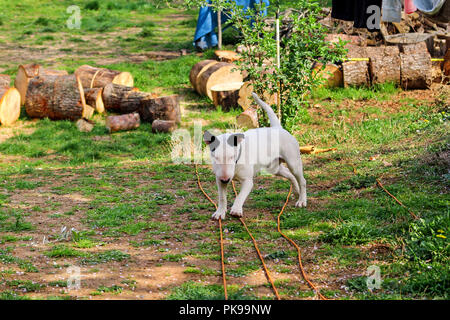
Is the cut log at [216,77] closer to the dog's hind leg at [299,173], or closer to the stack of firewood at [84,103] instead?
the stack of firewood at [84,103]

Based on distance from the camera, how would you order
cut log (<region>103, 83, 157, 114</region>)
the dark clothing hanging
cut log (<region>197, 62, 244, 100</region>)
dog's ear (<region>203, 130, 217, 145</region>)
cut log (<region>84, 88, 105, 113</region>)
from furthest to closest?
cut log (<region>197, 62, 244, 100</region>) → cut log (<region>84, 88, 105, 113</region>) → cut log (<region>103, 83, 157, 114</region>) → the dark clothing hanging → dog's ear (<region>203, 130, 217, 145</region>)

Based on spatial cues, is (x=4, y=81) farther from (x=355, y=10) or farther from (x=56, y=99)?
(x=355, y=10)

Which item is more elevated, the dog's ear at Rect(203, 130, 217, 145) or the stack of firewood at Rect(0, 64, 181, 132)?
the dog's ear at Rect(203, 130, 217, 145)

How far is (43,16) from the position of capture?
22906mm

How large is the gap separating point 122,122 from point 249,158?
6.56m

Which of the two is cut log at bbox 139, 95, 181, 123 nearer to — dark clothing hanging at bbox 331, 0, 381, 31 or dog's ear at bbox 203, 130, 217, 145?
dark clothing hanging at bbox 331, 0, 381, 31

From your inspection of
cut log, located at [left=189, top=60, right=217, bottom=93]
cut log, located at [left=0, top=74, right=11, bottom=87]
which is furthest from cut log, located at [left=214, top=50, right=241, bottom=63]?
cut log, located at [left=0, top=74, right=11, bottom=87]

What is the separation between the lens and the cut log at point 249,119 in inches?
442

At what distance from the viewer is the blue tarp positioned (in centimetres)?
1703

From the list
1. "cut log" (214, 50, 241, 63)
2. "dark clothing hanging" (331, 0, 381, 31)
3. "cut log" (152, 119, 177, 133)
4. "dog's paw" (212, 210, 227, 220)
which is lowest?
"cut log" (152, 119, 177, 133)

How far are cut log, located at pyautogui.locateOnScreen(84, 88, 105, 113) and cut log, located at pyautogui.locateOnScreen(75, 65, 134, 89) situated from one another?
1.92 feet

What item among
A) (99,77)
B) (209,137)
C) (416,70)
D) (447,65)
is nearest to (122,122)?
(99,77)

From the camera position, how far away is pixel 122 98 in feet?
43.2
